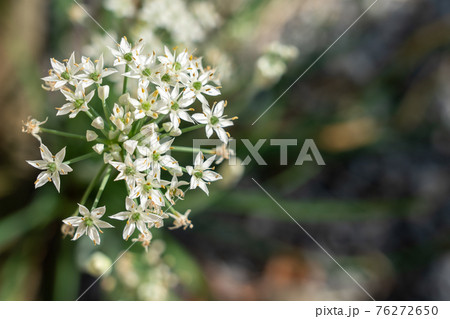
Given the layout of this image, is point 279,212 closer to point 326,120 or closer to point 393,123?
point 326,120

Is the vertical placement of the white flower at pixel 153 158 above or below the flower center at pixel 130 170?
above

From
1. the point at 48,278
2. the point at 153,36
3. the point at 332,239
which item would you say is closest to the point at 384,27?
the point at 332,239

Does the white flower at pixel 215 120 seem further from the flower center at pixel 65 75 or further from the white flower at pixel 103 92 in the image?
the flower center at pixel 65 75

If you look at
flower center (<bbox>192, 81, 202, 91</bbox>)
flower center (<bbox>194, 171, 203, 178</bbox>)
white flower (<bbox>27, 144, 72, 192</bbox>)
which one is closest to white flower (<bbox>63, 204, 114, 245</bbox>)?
white flower (<bbox>27, 144, 72, 192</bbox>)

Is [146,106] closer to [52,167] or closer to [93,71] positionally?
[93,71]

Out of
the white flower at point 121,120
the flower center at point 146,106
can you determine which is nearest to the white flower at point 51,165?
the white flower at point 121,120

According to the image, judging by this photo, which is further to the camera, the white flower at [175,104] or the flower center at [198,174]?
the flower center at [198,174]
